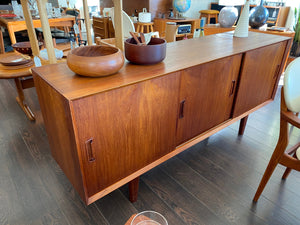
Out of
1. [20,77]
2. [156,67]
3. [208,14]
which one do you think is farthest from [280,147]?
[208,14]

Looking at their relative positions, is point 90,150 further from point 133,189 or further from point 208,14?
point 208,14

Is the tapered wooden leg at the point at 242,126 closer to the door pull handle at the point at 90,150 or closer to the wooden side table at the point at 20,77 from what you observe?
the door pull handle at the point at 90,150

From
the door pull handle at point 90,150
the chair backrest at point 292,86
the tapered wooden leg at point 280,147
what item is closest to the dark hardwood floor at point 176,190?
the tapered wooden leg at point 280,147

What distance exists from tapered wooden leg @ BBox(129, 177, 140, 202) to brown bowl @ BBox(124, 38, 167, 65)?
2.21ft

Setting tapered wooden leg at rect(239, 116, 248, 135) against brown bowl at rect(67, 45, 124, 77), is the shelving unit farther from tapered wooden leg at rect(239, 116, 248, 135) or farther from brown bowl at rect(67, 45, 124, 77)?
brown bowl at rect(67, 45, 124, 77)

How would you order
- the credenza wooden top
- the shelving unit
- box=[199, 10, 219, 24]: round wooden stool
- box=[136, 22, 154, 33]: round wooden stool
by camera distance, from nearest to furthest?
the credenza wooden top → box=[136, 22, 154, 33]: round wooden stool → the shelving unit → box=[199, 10, 219, 24]: round wooden stool

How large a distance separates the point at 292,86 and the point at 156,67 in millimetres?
700

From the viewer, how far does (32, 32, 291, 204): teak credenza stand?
876 mm

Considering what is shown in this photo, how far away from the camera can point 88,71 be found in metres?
0.90

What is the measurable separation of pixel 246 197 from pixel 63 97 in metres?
1.28

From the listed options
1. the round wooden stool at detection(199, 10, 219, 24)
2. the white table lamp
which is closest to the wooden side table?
the white table lamp

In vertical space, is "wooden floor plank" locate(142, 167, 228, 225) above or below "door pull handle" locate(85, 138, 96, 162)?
below

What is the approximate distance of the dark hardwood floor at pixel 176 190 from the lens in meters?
1.29

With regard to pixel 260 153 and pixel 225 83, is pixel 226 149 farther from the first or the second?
pixel 225 83
